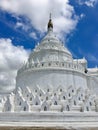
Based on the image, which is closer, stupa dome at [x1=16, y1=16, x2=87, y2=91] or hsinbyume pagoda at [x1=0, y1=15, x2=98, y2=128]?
hsinbyume pagoda at [x1=0, y1=15, x2=98, y2=128]

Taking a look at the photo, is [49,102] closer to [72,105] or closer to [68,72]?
[72,105]

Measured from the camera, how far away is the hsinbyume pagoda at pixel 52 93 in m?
28.9

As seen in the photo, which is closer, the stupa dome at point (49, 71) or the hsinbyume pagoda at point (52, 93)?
the hsinbyume pagoda at point (52, 93)

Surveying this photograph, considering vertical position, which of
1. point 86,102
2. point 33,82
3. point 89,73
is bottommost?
point 86,102

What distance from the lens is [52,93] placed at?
37.0 m

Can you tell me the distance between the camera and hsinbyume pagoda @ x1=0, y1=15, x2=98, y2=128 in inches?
1136

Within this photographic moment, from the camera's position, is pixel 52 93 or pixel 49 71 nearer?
pixel 52 93

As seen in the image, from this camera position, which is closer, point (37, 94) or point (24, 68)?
point (37, 94)

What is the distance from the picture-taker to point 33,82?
133 feet

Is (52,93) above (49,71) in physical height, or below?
below

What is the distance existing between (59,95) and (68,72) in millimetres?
6798

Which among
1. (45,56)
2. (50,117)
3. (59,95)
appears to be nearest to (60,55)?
(45,56)

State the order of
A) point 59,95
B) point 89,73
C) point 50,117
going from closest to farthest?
point 50,117 → point 59,95 → point 89,73

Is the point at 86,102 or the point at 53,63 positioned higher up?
the point at 53,63
